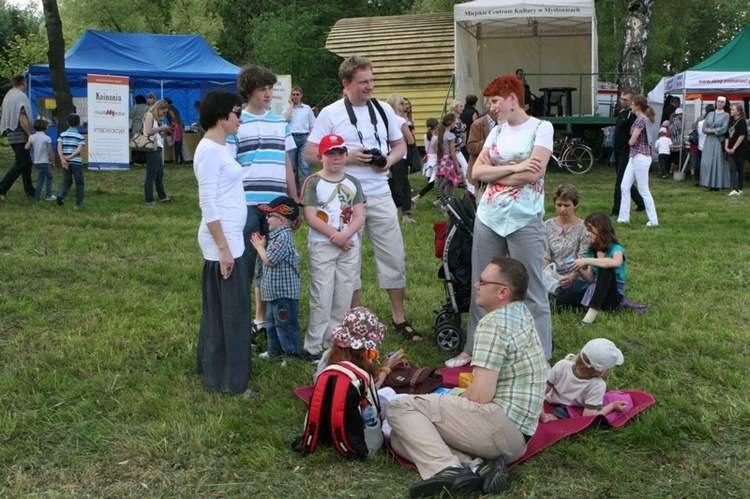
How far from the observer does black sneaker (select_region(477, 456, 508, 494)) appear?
3539mm

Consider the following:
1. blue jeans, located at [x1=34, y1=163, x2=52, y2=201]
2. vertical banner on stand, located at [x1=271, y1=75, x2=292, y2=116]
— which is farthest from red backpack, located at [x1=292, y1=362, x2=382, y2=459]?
vertical banner on stand, located at [x1=271, y1=75, x2=292, y2=116]

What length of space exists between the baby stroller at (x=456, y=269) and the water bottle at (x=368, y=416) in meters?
1.76

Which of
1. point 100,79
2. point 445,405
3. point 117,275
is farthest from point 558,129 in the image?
point 445,405

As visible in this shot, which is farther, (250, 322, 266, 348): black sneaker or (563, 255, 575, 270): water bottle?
(563, 255, 575, 270): water bottle

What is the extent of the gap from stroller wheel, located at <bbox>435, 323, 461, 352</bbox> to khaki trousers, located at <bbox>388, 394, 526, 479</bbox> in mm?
1774

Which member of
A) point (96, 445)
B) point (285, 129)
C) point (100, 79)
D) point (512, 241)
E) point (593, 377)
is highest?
point (100, 79)

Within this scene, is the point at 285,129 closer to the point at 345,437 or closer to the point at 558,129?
the point at 345,437

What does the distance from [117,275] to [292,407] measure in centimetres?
392

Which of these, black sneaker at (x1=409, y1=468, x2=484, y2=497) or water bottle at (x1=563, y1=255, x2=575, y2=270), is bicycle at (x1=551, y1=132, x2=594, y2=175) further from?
black sneaker at (x1=409, y1=468, x2=484, y2=497)

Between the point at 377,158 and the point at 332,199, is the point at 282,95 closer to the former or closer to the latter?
the point at 377,158

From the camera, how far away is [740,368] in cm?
514

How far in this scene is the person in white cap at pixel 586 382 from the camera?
168 inches

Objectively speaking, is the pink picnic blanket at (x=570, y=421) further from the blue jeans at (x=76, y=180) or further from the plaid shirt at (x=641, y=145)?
the blue jeans at (x=76, y=180)

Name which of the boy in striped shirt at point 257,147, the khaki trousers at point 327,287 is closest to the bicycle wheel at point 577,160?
the khaki trousers at point 327,287
